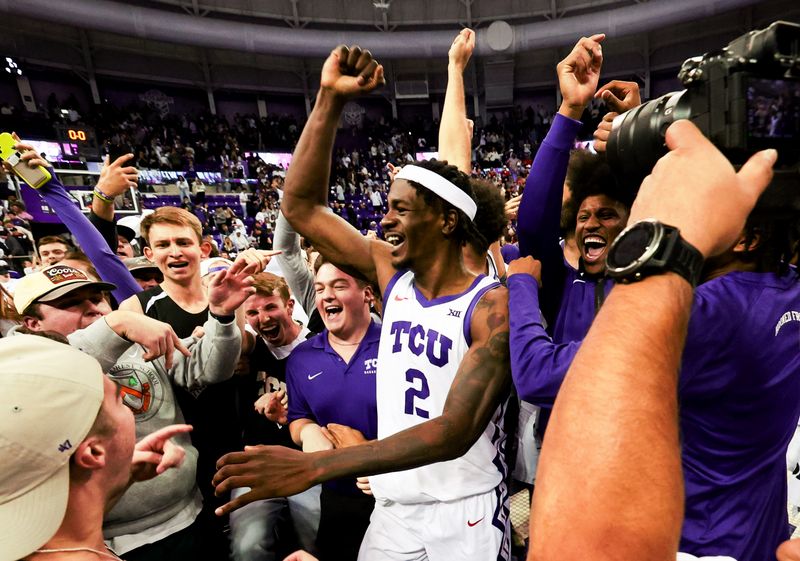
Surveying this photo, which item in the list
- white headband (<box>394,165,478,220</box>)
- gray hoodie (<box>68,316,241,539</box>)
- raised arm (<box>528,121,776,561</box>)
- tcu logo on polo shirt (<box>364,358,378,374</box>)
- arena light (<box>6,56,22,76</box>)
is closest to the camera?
raised arm (<box>528,121,776,561</box>)

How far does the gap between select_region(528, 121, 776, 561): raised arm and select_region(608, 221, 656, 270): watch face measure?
3 cm

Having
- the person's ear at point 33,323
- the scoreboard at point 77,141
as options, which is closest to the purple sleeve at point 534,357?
the person's ear at point 33,323

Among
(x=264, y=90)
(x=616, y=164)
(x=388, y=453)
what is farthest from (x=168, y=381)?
(x=264, y=90)

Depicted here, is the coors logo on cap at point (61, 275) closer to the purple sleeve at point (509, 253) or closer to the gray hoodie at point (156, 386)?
the gray hoodie at point (156, 386)

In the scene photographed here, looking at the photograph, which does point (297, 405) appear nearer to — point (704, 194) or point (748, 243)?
point (748, 243)

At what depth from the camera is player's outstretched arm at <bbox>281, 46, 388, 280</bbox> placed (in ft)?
6.06

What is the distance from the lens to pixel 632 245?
639 mm

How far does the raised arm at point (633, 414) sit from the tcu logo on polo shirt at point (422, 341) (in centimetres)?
106

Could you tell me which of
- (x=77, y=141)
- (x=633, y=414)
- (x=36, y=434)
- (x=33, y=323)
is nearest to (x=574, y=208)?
(x=633, y=414)

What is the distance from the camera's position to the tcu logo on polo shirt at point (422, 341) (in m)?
1.69

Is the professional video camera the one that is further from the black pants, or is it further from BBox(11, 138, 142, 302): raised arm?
BBox(11, 138, 142, 302): raised arm

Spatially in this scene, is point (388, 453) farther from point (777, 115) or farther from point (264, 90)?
point (264, 90)

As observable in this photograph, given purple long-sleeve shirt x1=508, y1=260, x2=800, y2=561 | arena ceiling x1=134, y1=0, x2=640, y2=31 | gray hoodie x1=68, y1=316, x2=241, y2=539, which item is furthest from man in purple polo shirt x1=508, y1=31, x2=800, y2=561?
arena ceiling x1=134, y1=0, x2=640, y2=31

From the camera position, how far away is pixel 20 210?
948 cm
